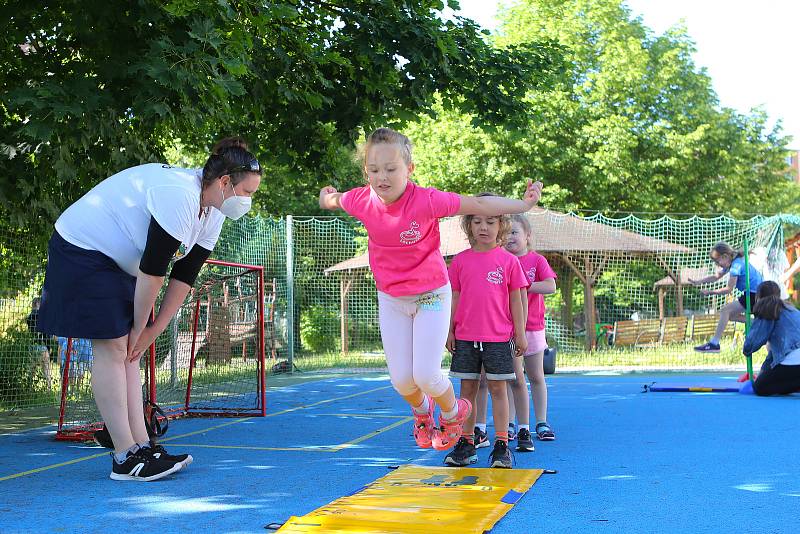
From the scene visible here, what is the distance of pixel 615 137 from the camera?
2719 cm

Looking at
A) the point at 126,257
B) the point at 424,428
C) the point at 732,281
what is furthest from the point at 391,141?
the point at 732,281

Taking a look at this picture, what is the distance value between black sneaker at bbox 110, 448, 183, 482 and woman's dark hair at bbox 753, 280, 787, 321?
720 centimetres

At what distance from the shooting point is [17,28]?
8.01m

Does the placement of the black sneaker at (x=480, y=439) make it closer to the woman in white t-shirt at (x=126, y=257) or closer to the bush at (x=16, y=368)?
the woman in white t-shirt at (x=126, y=257)

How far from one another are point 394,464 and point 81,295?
7.04 feet

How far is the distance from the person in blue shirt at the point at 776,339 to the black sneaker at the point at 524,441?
4852 millimetres

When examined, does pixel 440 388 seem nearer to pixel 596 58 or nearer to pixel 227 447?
pixel 227 447

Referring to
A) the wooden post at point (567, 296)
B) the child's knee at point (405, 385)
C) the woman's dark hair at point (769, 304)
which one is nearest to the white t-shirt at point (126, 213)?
the child's knee at point (405, 385)

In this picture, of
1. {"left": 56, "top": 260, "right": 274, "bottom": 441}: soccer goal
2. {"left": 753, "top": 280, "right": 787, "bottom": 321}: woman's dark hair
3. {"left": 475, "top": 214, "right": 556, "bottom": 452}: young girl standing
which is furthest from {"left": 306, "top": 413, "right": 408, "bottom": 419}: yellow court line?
{"left": 753, "top": 280, "right": 787, "bottom": 321}: woman's dark hair

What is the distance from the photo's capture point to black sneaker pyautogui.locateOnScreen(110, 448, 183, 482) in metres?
4.78

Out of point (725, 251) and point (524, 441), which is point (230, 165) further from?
point (725, 251)

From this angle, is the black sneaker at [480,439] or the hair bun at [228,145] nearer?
the hair bun at [228,145]

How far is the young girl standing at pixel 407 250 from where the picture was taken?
472 centimetres

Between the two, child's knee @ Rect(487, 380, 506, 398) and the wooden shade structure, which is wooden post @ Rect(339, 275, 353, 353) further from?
child's knee @ Rect(487, 380, 506, 398)
